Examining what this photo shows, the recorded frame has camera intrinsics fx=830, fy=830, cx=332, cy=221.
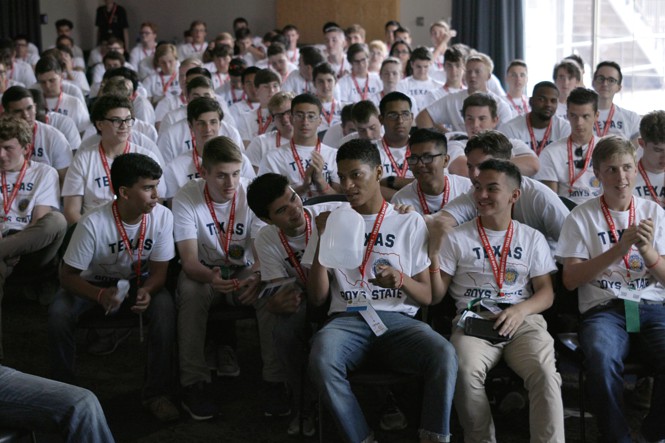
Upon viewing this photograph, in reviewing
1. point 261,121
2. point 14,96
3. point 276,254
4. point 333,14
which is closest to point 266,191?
point 276,254

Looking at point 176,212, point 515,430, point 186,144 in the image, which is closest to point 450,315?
point 515,430

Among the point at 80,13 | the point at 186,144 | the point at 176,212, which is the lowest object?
the point at 176,212

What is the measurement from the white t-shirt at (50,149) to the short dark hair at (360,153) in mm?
2627

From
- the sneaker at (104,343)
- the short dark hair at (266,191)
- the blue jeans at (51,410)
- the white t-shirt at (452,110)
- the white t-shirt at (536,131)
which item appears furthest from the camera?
the white t-shirt at (452,110)

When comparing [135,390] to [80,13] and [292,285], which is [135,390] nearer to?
[292,285]

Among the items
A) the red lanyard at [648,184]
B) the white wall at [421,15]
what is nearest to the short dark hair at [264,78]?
the red lanyard at [648,184]

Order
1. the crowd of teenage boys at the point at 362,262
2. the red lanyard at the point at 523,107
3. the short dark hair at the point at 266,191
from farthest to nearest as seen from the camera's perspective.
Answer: the red lanyard at the point at 523,107, the short dark hair at the point at 266,191, the crowd of teenage boys at the point at 362,262

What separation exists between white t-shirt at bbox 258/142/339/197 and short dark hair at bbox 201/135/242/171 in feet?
3.46

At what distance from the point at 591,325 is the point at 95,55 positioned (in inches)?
413

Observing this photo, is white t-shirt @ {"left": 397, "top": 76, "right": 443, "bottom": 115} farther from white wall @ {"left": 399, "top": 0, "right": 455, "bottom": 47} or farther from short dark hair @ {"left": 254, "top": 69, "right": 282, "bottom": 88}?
white wall @ {"left": 399, "top": 0, "right": 455, "bottom": 47}

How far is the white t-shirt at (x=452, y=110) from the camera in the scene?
6.32 metres

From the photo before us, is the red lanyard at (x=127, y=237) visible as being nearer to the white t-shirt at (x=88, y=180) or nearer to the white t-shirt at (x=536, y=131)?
the white t-shirt at (x=88, y=180)

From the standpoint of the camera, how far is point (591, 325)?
10.8 ft

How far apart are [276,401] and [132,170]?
1206mm
